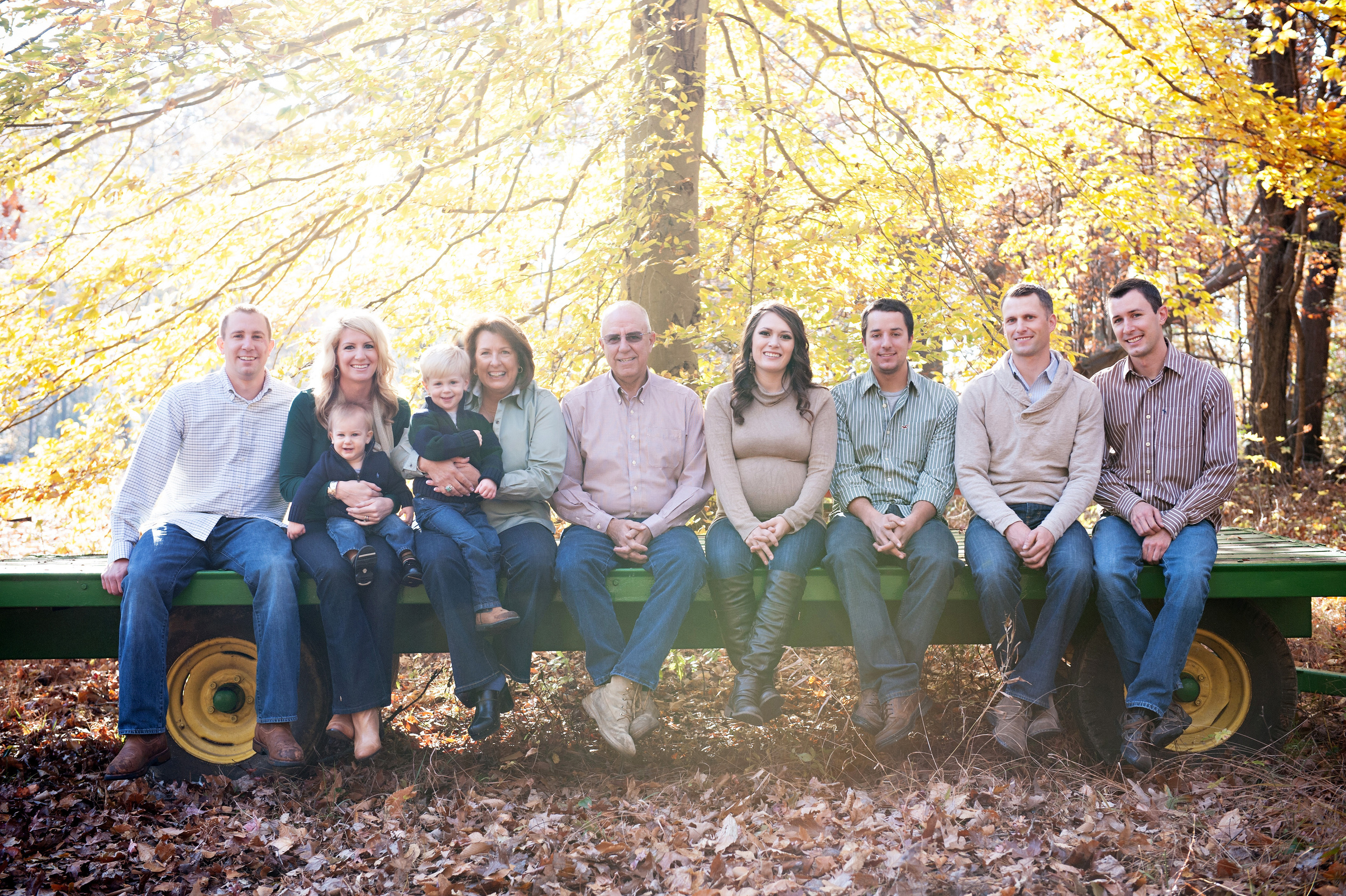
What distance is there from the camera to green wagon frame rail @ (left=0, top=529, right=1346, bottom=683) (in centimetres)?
381

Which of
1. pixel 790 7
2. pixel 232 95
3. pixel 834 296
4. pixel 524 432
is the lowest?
pixel 524 432

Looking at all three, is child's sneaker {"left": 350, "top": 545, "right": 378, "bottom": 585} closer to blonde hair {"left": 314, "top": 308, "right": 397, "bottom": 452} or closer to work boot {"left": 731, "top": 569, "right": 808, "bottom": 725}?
blonde hair {"left": 314, "top": 308, "right": 397, "bottom": 452}

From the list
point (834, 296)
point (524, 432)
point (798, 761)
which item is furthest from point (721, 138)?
point (798, 761)

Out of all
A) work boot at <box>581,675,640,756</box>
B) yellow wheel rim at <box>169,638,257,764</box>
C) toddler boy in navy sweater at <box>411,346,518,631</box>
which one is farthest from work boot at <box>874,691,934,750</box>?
yellow wheel rim at <box>169,638,257,764</box>

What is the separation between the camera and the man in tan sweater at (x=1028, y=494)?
3.78 m

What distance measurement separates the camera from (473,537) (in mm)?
3854

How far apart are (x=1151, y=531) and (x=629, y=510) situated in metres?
2.28

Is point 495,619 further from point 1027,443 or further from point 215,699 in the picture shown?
point 1027,443

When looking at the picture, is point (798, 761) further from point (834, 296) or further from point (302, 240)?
point (302, 240)

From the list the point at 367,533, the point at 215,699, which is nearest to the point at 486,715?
the point at 367,533

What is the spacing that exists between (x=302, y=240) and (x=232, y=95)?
1011 millimetres

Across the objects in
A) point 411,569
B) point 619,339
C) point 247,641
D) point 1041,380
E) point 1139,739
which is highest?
point 619,339

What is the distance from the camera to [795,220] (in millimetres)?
5781

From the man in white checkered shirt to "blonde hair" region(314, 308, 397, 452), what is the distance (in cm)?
31
